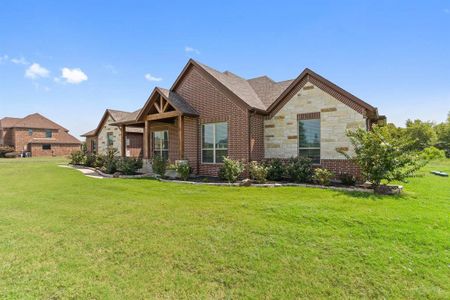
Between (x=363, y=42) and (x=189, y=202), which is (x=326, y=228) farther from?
(x=363, y=42)

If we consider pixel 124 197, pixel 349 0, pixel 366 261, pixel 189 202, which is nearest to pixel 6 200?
pixel 124 197

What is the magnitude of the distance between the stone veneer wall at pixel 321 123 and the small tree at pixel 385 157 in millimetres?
1712

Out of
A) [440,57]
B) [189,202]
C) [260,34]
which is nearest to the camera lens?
[189,202]

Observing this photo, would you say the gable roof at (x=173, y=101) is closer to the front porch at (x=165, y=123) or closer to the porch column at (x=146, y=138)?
the front porch at (x=165, y=123)

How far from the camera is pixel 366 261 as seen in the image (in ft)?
12.9

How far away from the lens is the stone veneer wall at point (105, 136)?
23594mm

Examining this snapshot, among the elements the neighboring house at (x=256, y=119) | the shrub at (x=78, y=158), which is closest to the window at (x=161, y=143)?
the neighboring house at (x=256, y=119)

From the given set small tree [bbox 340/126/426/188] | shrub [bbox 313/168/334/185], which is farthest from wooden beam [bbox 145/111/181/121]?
small tree [bbox 340/126/426/188]

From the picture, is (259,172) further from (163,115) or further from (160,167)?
(163,115)

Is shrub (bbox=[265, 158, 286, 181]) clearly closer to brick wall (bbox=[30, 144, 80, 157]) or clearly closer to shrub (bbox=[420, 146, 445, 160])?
shrub (bbox=[420, 146, 445, 160])

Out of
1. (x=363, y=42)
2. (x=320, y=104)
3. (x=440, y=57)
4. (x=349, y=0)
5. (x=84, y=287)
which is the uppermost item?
(x=349, y=0)

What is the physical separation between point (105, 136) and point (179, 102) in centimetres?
1474

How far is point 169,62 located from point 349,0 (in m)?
11.0

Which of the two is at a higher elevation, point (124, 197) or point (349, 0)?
point (349, 0)
